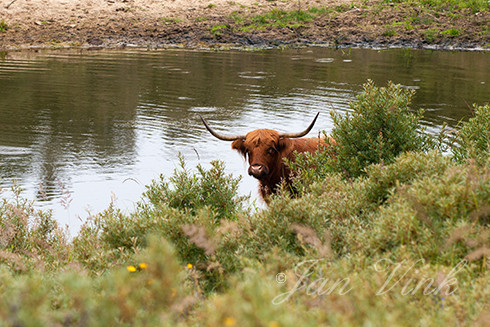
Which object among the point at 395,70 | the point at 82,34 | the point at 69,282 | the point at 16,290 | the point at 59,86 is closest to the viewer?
the point at 69,282

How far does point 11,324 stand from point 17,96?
15074 millimetres

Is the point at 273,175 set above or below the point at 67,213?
above

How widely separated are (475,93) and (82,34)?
21.3 meters

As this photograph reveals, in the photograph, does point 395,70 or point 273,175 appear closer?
point 273,175

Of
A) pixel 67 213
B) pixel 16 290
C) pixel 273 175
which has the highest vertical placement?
pixel 16 290

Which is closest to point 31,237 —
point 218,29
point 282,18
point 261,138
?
point 261,138

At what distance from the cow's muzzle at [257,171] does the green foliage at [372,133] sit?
108cm

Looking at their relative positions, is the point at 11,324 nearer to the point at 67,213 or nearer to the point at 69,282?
the point at 69,282

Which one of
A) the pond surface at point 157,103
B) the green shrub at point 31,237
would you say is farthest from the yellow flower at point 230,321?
the pond surface at point 157,103

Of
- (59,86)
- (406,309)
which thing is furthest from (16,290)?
(59,86)

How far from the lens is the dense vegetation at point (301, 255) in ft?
8.59

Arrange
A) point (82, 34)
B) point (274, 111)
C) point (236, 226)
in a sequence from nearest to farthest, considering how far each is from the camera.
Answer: point (236, 226)
point (274, 111)
point (82, 34)

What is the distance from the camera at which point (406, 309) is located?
294cm

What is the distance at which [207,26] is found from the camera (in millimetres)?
32625
